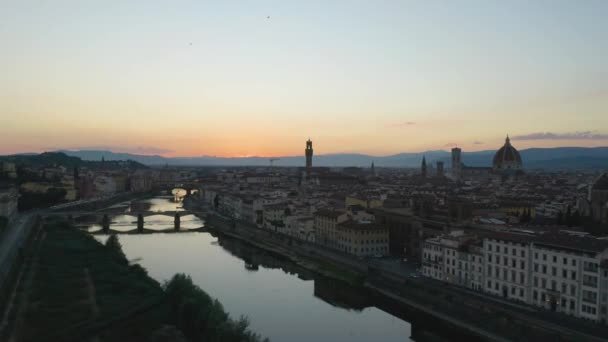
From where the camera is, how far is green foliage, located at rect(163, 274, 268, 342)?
13.5m

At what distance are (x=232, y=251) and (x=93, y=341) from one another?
16759mm

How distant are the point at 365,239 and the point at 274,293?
19.8ft

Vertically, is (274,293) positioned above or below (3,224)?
below

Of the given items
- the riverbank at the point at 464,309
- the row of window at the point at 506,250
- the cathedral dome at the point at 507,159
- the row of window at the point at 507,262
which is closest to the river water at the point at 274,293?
the riverbank at the point at 464,309

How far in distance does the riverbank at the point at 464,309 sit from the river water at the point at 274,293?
2.45 ft

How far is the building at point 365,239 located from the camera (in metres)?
25.5

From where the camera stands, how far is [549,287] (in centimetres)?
1564

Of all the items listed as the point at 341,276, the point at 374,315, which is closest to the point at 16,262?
the point at 341,276

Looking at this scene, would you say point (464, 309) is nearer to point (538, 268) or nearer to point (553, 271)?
point (538, 268)

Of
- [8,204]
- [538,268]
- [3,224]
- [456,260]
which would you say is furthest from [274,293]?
[8,204]

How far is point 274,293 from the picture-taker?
21.1 metres

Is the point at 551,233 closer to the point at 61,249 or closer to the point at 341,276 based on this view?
the point at 341,276

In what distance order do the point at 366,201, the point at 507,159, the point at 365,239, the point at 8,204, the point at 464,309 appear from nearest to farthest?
the point at 464,309 < the point at 365,239 < the point at 366,201 < the point at 8,204 < the point at 507,159

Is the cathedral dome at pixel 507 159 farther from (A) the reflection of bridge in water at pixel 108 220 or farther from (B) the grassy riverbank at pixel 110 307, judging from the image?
(B) the grassy riverbank at pixel 110 307
